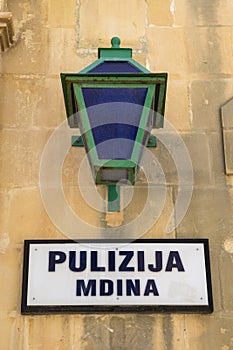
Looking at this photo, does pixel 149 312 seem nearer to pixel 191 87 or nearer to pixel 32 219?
pixel 32 219

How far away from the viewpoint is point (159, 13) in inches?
161

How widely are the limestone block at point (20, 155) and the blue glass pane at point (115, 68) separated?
737 millimetres

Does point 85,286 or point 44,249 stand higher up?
point 44,249

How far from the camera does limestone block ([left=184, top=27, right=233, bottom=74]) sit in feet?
12.9

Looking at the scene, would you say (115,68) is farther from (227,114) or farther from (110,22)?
(110,22)

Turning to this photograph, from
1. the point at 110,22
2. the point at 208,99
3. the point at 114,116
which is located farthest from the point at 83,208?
the point at 110,22

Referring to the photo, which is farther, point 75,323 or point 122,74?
point 75,323

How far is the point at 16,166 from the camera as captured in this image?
3.58 m

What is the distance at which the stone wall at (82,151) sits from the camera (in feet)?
10.3

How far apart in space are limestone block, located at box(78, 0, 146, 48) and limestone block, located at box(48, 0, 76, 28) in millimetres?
62

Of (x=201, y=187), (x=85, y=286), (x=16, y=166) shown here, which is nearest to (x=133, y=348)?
(x=85, y=286)

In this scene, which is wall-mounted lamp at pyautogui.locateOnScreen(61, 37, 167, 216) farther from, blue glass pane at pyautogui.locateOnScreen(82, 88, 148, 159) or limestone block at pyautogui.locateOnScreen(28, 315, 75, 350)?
limestone block at pyautogui.locateOnScreen(28, 315, 75, 350)

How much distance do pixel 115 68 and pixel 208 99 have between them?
3.06ft

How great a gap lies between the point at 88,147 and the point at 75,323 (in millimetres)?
947
